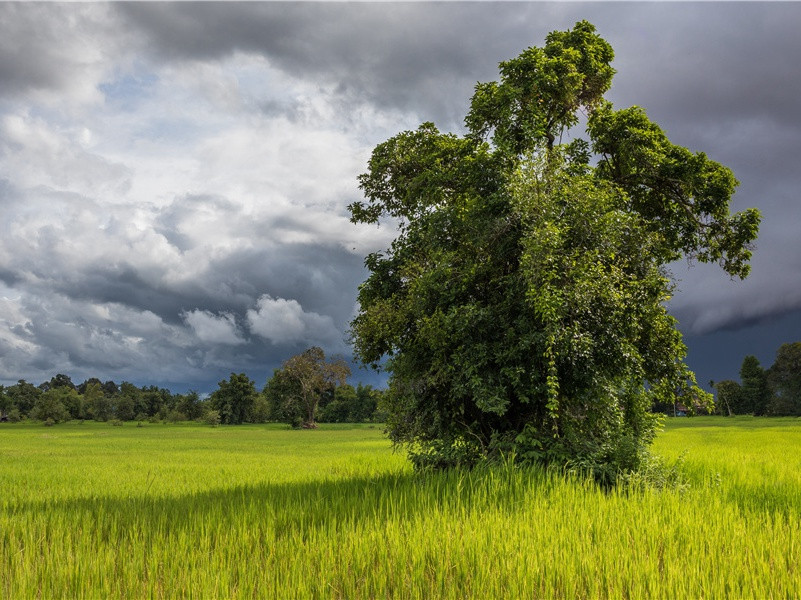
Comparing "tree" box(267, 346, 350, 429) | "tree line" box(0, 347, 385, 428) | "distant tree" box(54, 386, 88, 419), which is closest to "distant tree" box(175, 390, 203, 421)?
"tree line" box(0, 347, 385, 428)

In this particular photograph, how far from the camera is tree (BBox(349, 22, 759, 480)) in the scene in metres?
13.3

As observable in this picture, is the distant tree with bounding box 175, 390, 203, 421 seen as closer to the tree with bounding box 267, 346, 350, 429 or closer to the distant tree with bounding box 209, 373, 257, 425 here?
the distant tree with bounding box 209, 373, 257, 425

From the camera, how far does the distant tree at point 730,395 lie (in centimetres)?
12112

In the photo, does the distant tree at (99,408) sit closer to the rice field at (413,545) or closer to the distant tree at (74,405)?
the distant tree at (74,405)

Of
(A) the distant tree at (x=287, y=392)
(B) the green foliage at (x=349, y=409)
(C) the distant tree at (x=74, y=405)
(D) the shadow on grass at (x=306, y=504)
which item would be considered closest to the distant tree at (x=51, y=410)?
(C) the distant tree at (x=74, y=405)

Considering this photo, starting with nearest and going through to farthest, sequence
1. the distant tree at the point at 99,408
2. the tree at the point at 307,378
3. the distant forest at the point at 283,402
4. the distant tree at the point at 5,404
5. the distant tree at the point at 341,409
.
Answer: the tree at the point at 307,378, the distant forest at the point at 283,402, the distant tree at the point at 341,409, the distant tree at the point at 99,408, the distant tree at the point at 5,404

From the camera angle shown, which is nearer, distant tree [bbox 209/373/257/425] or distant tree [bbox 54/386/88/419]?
distant tree [bbox 209/373/257/425]

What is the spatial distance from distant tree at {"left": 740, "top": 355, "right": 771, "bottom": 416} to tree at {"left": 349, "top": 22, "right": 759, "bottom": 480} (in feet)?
393

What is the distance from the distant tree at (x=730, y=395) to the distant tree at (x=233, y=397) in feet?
343

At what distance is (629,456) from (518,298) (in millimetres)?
4766

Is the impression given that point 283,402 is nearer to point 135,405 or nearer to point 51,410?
point 51,410

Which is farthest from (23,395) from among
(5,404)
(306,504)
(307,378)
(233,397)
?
(306,504)

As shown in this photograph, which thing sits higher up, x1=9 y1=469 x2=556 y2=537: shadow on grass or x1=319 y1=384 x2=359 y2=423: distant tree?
x1=9 y1=469 x2=556 y2=537: shadow on grass

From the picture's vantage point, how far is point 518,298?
45.5ft
